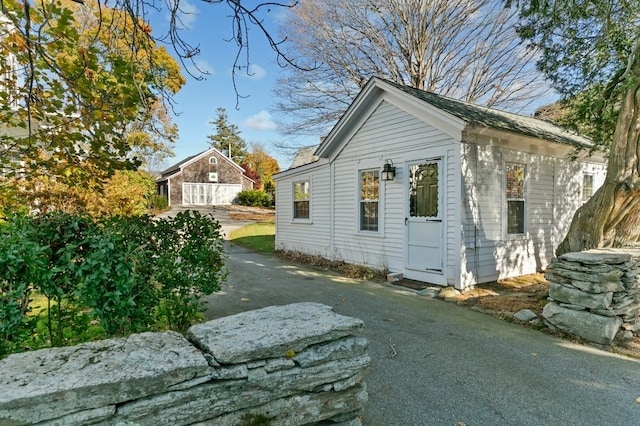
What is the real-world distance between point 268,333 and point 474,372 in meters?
2.45

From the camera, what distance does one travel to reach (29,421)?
4.61 feet

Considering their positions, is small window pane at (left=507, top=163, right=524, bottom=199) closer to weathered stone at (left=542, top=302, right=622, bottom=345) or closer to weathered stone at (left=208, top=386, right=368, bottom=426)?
weathered stone at (left=542, top=302, right=622, bottom=345)

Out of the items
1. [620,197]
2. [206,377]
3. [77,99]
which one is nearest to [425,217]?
[620,197]

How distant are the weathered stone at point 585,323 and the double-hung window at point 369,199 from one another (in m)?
4.39

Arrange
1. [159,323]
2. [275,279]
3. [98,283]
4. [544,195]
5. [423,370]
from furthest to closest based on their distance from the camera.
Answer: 1. [544,195]
2. [275,279]
3. [159,323]
4. [423,370]
5. [98,283]

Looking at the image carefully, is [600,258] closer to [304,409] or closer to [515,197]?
[515,197]

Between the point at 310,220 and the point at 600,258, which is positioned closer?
the point at 600,258

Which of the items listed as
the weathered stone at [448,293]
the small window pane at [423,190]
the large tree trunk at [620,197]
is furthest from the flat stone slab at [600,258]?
the small window pane at [423,190]

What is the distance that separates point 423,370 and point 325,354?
188 centimetres

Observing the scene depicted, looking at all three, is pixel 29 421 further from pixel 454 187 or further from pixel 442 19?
pixel 442 19

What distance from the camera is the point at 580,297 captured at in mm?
4445

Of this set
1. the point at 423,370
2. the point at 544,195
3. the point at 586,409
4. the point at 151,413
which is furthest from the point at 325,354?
the point at 544,195

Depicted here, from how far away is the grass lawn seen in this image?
533 inches

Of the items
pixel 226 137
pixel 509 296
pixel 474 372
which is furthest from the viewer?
pixel 226 137
